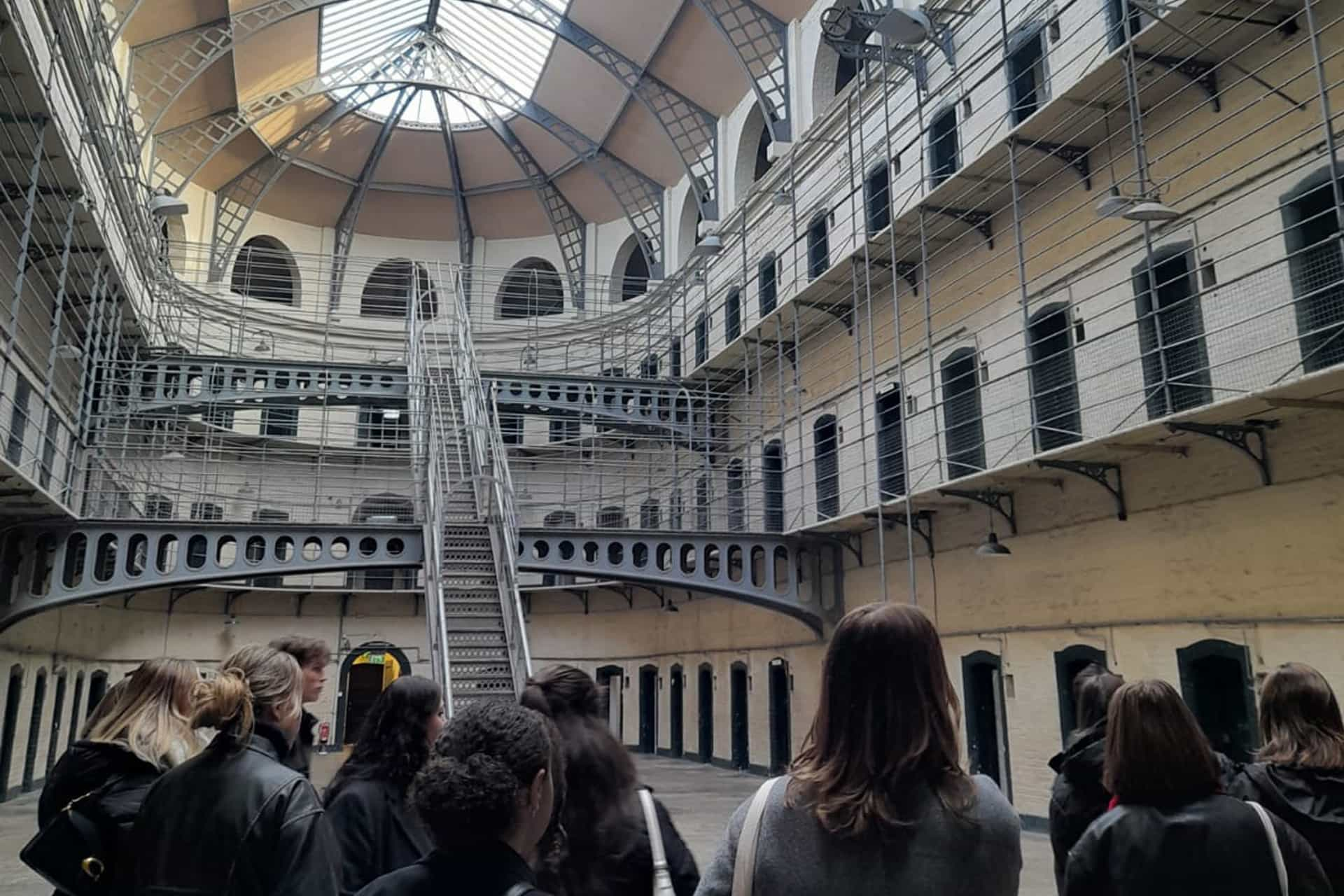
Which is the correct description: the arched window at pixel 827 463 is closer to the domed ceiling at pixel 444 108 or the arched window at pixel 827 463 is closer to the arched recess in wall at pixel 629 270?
the domed ceiling at pixel 444 108

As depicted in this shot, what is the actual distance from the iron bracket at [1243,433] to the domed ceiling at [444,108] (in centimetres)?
819

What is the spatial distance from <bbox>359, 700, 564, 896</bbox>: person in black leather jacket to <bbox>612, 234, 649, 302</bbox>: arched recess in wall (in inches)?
705

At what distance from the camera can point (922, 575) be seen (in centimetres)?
1017

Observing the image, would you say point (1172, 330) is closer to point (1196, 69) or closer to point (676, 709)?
point (1196, 69)

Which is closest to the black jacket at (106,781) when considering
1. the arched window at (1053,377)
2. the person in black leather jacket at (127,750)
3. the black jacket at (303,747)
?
the person in black leather jacket at (127,750)

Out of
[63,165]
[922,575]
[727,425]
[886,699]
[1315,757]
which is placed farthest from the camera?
[727,425]

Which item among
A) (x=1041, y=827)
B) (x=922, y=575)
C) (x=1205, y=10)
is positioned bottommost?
(x=1041, y=827)

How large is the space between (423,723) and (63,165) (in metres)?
8.79

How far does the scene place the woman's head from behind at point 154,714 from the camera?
230cm

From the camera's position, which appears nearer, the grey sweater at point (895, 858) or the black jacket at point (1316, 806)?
the grey sweater at point (895, 858)

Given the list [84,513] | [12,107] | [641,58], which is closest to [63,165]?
[12,107]

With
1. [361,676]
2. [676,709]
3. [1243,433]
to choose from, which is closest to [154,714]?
[1243,433]

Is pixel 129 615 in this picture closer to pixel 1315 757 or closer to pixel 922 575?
pixel 922 575

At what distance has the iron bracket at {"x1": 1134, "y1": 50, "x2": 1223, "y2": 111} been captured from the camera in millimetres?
6910
